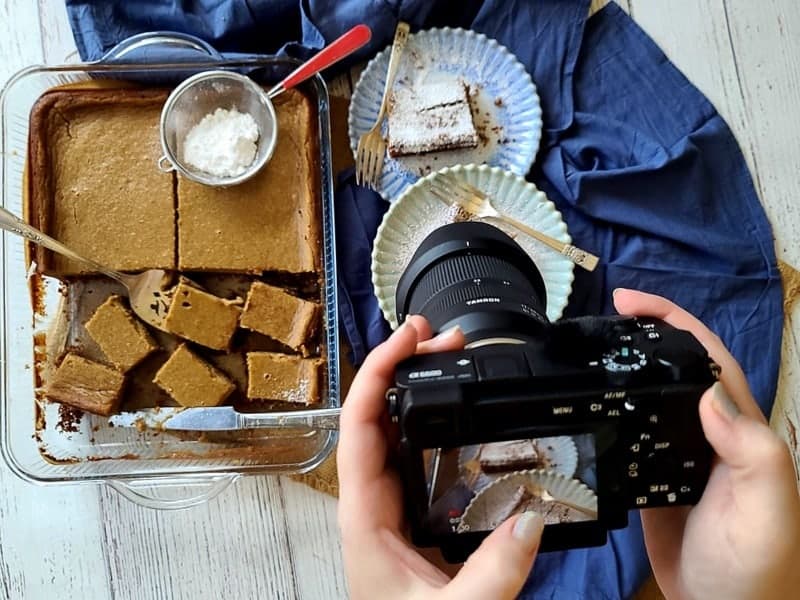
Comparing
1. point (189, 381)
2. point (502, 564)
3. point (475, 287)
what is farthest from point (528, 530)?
point (189, 381)

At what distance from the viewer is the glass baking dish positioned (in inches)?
46.5

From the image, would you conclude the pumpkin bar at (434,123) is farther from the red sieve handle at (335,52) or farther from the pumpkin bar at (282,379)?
the pumpkin bar at (282,379)

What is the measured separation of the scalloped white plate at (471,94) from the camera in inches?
48.1

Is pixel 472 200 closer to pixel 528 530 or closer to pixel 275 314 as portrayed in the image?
pixel 275 314

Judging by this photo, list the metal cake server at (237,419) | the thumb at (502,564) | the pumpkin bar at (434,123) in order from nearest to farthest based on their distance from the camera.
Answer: the thumb at (502,564) < the metal cake server at (237,419) < the pumpkin bar at (434,123)

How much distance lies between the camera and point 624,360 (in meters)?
0.70

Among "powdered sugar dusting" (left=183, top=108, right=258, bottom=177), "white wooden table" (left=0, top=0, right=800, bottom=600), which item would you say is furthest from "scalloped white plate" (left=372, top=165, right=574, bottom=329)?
"white wooden table" (left=0, top=0, right=800, bottom=600)

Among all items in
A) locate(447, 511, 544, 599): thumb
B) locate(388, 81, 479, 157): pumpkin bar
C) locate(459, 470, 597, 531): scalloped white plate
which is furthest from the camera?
locate(388, 81, 479, 157): pumpkin bar

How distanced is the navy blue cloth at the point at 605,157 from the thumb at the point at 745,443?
51cm

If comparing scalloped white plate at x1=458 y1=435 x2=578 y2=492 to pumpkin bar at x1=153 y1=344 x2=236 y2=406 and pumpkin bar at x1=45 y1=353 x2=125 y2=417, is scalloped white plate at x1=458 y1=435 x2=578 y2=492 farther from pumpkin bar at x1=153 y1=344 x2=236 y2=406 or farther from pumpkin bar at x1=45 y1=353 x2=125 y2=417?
pumpkin bar at x1=45 y1=353 x2=125 y2=417

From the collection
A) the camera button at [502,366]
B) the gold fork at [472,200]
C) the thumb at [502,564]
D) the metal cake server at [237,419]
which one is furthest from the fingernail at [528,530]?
the gold fork at [472,200]

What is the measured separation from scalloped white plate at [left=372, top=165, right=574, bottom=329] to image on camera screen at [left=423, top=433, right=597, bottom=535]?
457 millimetres

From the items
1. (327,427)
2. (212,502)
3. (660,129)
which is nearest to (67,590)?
(212,502)

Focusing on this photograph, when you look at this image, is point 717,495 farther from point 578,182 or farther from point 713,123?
point 713,123
